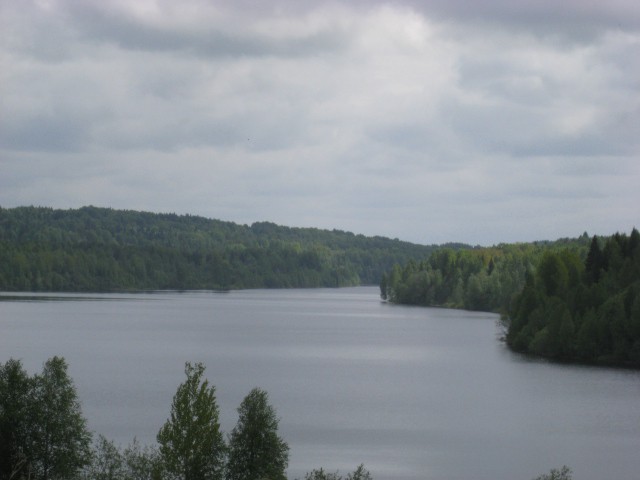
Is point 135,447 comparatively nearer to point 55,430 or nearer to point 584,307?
point 55,430

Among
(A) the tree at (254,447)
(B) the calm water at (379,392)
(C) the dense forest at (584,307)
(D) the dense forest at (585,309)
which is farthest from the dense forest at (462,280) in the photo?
(A) the tree at (254,447)

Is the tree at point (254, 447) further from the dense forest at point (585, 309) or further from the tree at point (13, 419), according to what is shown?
the dense forest at point (585, 309)

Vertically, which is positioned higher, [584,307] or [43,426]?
[584,307]

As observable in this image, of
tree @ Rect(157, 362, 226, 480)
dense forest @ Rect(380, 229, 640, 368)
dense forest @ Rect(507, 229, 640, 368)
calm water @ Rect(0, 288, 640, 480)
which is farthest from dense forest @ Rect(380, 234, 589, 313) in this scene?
tree @ Rect(157, 362, 226, 480)

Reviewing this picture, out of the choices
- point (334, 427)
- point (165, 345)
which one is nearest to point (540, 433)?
point (334, 427)

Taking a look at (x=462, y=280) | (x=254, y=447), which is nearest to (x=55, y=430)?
(x=254, y=447)

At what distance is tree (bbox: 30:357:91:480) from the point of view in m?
26.2

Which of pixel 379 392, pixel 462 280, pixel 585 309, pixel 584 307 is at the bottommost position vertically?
pixel 379 392

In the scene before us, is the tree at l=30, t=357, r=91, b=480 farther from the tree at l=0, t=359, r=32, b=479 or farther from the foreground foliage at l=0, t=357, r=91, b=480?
the tree at l=0, t=359, r=32, b=479

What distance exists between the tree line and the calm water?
6189 mm

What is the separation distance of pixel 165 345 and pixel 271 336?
12851 millimetres

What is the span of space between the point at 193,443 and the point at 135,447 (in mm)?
1527

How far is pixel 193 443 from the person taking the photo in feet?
81.7

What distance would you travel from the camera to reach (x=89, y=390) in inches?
1902
